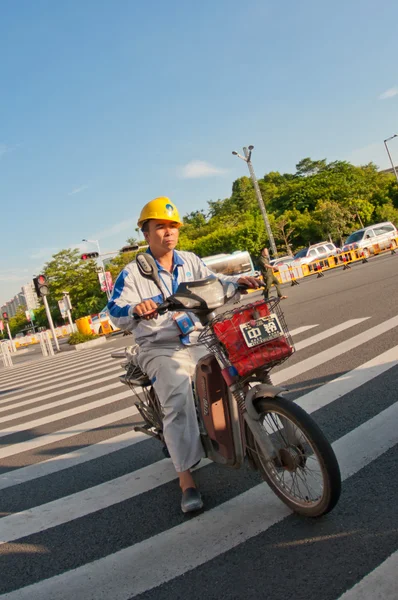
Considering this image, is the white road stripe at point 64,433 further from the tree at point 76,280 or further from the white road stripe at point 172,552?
the tree at point 76,280

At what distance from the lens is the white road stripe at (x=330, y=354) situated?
6.19m

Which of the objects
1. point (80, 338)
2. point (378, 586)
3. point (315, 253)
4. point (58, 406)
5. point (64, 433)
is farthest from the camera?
point (315, 253)

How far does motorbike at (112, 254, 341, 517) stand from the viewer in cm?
260

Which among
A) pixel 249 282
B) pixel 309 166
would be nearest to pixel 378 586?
pixel 249 282

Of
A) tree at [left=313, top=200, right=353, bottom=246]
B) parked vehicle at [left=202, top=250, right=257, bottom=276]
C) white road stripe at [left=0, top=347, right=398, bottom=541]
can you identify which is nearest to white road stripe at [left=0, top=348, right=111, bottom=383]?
white road stripe at [left=0, top=347, right=398, bottom=541]

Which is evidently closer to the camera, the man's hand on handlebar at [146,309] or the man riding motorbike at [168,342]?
the man's hand on handlebar at [146,309]

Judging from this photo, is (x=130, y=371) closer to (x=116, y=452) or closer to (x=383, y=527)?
(x=116, y=452)

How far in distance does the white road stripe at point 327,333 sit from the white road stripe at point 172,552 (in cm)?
465

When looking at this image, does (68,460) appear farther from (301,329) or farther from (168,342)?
(301,329)

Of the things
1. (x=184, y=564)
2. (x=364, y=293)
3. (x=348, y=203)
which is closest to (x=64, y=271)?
(x=348, y=203)

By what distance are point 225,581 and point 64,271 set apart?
65.6 m

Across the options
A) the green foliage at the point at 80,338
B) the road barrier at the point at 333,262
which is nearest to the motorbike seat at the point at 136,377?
the green foliage at the point at 80,338

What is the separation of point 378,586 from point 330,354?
4.76 meters

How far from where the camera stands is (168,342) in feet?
11.0
